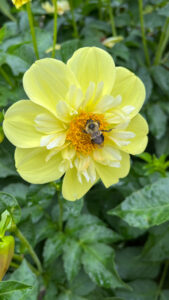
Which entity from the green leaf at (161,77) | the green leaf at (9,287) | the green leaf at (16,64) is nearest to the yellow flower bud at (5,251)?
the green leaf at (9,287)

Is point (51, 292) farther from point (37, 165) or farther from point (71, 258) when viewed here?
point (37, 165)

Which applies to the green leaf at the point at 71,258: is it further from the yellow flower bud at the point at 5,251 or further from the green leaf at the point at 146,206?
the yellow flower bud at the point at 5,251

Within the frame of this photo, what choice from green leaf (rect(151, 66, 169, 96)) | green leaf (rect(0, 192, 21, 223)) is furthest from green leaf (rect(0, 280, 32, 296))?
green leaf (rect(151, 66, 169, 96))

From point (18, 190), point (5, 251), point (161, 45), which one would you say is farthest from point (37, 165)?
point (161, 45)

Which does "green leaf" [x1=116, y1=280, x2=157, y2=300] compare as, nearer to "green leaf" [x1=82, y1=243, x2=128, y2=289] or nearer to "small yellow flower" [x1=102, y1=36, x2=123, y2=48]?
"green leaf" [x1=82, y1=243, x2=128, y2=289]

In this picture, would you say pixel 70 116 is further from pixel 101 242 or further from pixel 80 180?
pixel 101 242

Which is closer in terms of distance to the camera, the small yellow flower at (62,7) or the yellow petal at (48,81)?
the yellow petal at (48,81)
